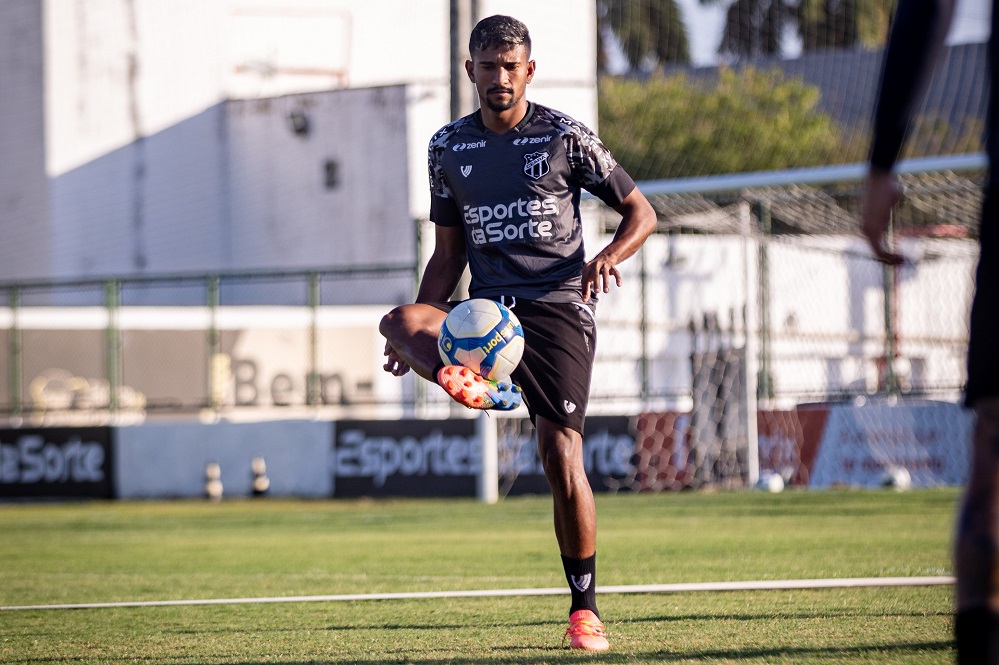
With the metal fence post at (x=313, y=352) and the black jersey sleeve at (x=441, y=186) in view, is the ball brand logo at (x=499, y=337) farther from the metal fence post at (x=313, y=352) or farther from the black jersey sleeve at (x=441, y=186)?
the metal fence post at (x=313, y=352)

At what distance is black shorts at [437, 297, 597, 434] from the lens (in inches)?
225

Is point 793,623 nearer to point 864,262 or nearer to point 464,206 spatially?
point 464,206

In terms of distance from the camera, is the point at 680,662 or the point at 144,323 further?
the point at 144,323

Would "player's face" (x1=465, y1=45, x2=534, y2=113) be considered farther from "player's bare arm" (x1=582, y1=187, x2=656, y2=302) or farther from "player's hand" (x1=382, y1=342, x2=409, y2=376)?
"player's hand" (x1=382, y1=342, x2=409, y2=376)

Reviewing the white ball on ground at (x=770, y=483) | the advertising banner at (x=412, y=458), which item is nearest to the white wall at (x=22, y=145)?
the advertising banner at (x=412, y=458)

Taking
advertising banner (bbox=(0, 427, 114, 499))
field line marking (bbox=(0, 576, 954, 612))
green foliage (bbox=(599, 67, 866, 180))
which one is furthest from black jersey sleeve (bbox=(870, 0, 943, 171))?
green foliage (bbox=(599, 67, 866, 180))

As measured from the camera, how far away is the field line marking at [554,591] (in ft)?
23.6

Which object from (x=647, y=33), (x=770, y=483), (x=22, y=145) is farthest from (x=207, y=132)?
(x=647, y=33)

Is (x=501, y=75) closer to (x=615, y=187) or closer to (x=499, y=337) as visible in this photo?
(x=615, y=187)

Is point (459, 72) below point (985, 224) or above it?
above

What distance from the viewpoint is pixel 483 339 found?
18.2ft

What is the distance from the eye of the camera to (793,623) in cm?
581

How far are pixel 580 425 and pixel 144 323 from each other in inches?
837

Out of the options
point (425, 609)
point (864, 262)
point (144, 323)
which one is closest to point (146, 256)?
point (144, 323)
